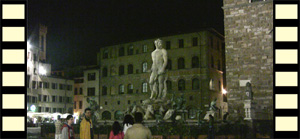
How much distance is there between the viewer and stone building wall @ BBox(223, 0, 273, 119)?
67.1 ft

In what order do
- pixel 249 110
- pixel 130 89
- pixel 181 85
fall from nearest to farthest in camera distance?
pixel 249 110 < pixel 181 85 < pixel 130 89

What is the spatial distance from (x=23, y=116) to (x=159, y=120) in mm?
10734

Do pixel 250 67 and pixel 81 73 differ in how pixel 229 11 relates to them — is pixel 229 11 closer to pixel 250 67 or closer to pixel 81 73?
pixel 250 67

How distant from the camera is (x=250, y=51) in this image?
2108 centimetres

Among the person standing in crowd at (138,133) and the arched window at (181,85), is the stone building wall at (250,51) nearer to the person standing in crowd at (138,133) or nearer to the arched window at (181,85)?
the person standing in crowd at (138,133)

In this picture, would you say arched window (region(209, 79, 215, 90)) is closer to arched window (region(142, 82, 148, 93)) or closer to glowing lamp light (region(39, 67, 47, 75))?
arched window (region(142, 82, 148, 93))

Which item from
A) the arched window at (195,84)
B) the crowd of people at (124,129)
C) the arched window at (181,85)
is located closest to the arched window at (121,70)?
the arched window at (181,85)

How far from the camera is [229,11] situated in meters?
21.9

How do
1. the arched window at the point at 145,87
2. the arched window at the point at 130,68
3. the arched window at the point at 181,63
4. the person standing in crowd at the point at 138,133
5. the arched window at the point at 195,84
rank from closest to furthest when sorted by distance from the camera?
the person standing in crowd at the point at 138,133
the arched window at the point at 195,84
the arched window at the point at 181,63
the arched window at the point at 145,87
the arched window at the point at 130,68

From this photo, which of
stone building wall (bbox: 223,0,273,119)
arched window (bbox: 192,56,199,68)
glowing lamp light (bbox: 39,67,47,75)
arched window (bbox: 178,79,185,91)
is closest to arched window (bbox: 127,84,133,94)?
arched window (bbox: 178,79,185,91)

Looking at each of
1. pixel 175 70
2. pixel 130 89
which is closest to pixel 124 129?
pixel 175 70

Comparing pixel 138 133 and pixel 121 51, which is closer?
pixel 138 133

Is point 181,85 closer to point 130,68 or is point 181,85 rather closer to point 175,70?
point 175,70

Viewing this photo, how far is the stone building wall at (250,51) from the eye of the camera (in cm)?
2045
